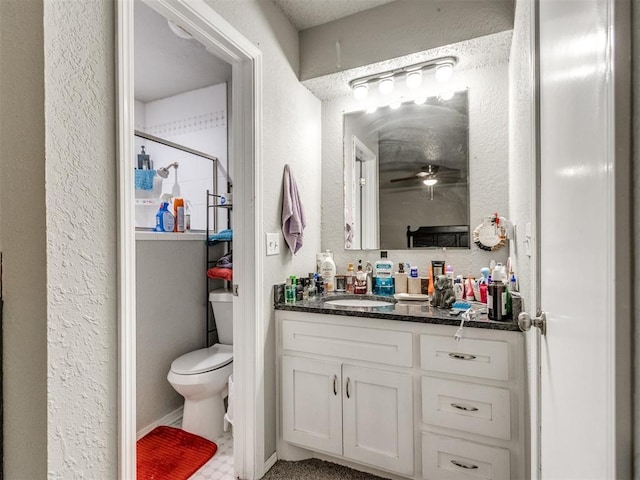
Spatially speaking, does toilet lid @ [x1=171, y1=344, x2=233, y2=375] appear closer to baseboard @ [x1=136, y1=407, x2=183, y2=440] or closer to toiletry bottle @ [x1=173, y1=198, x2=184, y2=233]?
baseboard @ [x1=136, y1=407, x2=183, y2=440]

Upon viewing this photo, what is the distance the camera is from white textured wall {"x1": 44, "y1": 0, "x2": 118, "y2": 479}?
871 mm

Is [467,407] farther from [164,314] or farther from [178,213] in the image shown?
[178,213]

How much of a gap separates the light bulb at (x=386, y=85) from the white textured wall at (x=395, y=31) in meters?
0.17

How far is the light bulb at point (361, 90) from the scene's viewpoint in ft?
6.86

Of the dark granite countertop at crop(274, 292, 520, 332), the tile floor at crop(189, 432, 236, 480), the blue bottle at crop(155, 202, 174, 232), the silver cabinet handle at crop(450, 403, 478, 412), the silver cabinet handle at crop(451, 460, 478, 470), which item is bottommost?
the tile floor at crop(189, 432, 236, 480)

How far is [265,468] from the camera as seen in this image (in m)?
1.73

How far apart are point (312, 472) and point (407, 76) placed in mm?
2239

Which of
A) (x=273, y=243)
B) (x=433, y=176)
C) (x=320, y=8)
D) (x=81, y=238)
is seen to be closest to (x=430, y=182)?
(x=433, y=176)

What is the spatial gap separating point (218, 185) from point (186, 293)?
95 cm

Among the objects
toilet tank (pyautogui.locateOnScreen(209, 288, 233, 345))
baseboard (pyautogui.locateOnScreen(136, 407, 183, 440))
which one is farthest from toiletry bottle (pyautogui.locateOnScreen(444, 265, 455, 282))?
baseboard (pyautogui.locateOnScreen(136, 407, 183, 440))

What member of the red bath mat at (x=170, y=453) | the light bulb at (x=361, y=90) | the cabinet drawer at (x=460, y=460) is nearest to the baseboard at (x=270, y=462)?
the red bath mat at (x=170, y=453)

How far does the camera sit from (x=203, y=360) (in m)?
2.14

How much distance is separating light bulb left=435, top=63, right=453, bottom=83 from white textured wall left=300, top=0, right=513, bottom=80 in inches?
5.8

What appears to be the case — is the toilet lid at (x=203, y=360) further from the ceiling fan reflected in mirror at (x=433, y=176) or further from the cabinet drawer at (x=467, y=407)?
the ceiling fan reflected in mirror at (x=433, y=176)
